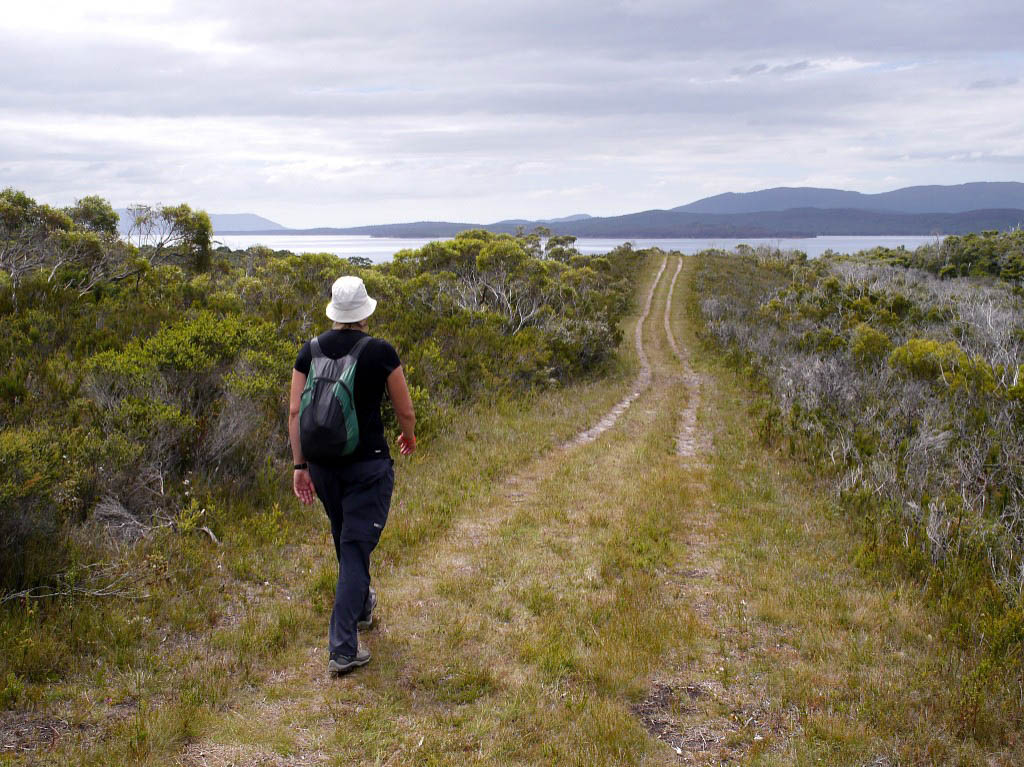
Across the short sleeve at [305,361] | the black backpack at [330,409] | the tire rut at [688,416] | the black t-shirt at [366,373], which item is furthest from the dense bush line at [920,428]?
the short sleeve at [305,361]

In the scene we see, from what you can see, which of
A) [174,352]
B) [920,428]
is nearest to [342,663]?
[174,352]

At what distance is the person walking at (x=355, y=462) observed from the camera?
11.9 ft

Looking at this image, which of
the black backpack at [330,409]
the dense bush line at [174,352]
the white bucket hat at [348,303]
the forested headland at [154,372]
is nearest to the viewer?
the black backpack at [330,409]

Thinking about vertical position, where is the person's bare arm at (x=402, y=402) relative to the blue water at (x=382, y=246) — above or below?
below

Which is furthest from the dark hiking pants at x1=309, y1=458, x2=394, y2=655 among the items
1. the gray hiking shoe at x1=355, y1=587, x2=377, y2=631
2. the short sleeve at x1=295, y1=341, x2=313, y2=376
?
the short sleeve at x1=295, y1=341, x2=313, y2=376

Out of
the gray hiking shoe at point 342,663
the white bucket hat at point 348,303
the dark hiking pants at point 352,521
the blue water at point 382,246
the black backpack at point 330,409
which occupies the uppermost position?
the blue water at point 382,246

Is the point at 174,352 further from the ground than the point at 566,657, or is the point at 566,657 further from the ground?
the point at 174,352

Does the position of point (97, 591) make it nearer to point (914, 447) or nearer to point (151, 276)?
point (914, 447)

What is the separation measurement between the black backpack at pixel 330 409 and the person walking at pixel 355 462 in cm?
4

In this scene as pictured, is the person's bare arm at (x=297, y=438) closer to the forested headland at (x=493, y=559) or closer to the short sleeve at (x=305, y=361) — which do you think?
the short sleeve at (x=305, y=361)

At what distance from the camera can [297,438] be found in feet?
12.4

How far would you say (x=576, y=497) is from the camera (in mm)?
7164

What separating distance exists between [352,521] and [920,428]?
791 centimetres

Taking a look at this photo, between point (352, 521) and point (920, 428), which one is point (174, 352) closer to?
point (352, 521)
